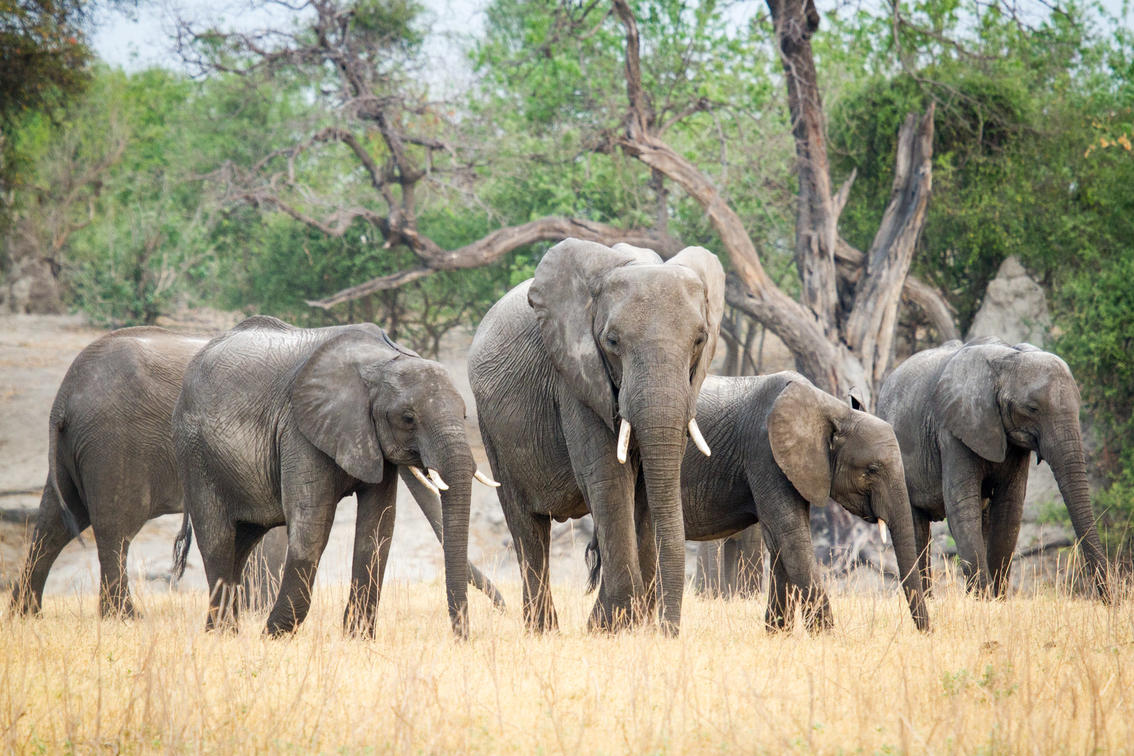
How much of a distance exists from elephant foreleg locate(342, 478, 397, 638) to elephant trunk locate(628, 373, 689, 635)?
1.70 m

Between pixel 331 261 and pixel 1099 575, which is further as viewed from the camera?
pixel 331 261

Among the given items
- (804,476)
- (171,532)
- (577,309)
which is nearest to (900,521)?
(804,476)

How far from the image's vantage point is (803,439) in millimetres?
7504

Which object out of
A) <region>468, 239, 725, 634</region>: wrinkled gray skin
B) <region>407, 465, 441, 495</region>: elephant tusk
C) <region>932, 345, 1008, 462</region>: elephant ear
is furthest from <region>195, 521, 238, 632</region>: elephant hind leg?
<region>932, 345, 1008, 462</region>: elephant ear

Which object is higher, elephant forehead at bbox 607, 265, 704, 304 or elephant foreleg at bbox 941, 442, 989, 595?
elephant forehead at bbox 607, 265, 704, 304

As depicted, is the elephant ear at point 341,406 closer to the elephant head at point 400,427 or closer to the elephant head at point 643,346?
the elephant head at point 400,427

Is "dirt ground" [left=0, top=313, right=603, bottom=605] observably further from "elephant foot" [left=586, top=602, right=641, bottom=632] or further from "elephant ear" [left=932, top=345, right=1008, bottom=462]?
"elephant foot" [left=586, top=602, right=641, bottom=632]

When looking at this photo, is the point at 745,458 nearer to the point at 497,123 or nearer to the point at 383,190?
the point at 383,190

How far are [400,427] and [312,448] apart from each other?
58cm

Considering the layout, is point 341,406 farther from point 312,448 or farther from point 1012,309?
point 1012,309

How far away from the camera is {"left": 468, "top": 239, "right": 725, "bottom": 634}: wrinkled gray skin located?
6441mm

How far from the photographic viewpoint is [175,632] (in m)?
6.86

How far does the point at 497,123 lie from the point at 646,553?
15873mm

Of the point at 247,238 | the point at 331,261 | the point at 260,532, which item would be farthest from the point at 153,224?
the point at 260,532
